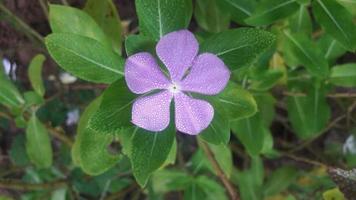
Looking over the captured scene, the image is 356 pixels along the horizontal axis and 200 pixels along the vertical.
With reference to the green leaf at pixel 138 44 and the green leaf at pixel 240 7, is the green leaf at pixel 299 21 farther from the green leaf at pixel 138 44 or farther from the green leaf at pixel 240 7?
the green leaf at pixel 138 44

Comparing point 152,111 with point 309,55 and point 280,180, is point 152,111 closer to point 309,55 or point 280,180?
point 309,55

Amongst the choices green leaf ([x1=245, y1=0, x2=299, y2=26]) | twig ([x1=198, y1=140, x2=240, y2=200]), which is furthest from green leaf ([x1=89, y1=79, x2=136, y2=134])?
twig ([x1=198, y1=140, x2=240, y2=200])

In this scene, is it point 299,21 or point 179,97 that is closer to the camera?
point 179,97

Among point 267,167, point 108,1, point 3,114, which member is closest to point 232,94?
point 108,1

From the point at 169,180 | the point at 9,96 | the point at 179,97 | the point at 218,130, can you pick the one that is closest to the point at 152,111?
the point at 179,97

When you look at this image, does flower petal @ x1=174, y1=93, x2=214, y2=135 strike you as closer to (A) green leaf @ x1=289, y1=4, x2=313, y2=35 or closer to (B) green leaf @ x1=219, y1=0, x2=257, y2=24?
(B) green leaf @ x1=219, y1=0, x2=257, y2=24
